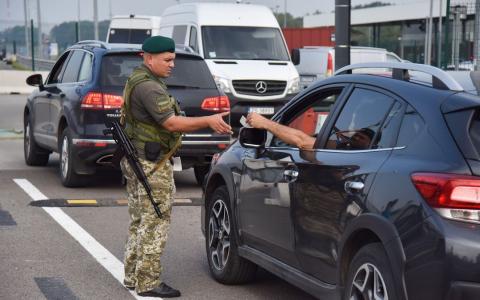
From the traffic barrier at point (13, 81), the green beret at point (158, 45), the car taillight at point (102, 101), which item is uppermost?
the green beret at point (158, 45)

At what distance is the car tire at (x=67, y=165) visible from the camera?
11703 millimetres

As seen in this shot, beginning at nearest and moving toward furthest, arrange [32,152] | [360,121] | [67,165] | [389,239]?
[389,239], [360,121], [67,165], [32,152]

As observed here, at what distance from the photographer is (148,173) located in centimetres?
670

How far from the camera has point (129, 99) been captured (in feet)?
22.2

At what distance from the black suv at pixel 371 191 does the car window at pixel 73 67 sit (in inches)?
232

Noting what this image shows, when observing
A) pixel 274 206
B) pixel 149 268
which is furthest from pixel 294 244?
pixel 149 268

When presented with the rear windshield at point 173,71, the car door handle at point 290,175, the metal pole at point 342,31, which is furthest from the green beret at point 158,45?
the metal pole at point 342,31

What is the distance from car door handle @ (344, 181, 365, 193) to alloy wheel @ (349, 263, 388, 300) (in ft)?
1.30

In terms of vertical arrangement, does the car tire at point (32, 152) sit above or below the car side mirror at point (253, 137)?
below

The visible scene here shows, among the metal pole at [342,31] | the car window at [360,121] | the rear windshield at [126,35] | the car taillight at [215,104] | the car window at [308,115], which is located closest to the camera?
the car window at [360,121]

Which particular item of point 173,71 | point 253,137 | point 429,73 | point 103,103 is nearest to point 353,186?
point 429,73

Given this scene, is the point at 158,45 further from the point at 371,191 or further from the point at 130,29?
the point at 130,29

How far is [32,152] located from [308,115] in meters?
8.41

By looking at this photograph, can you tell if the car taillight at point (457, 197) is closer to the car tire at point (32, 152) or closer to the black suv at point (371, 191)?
the black suv at point (371, 191)
